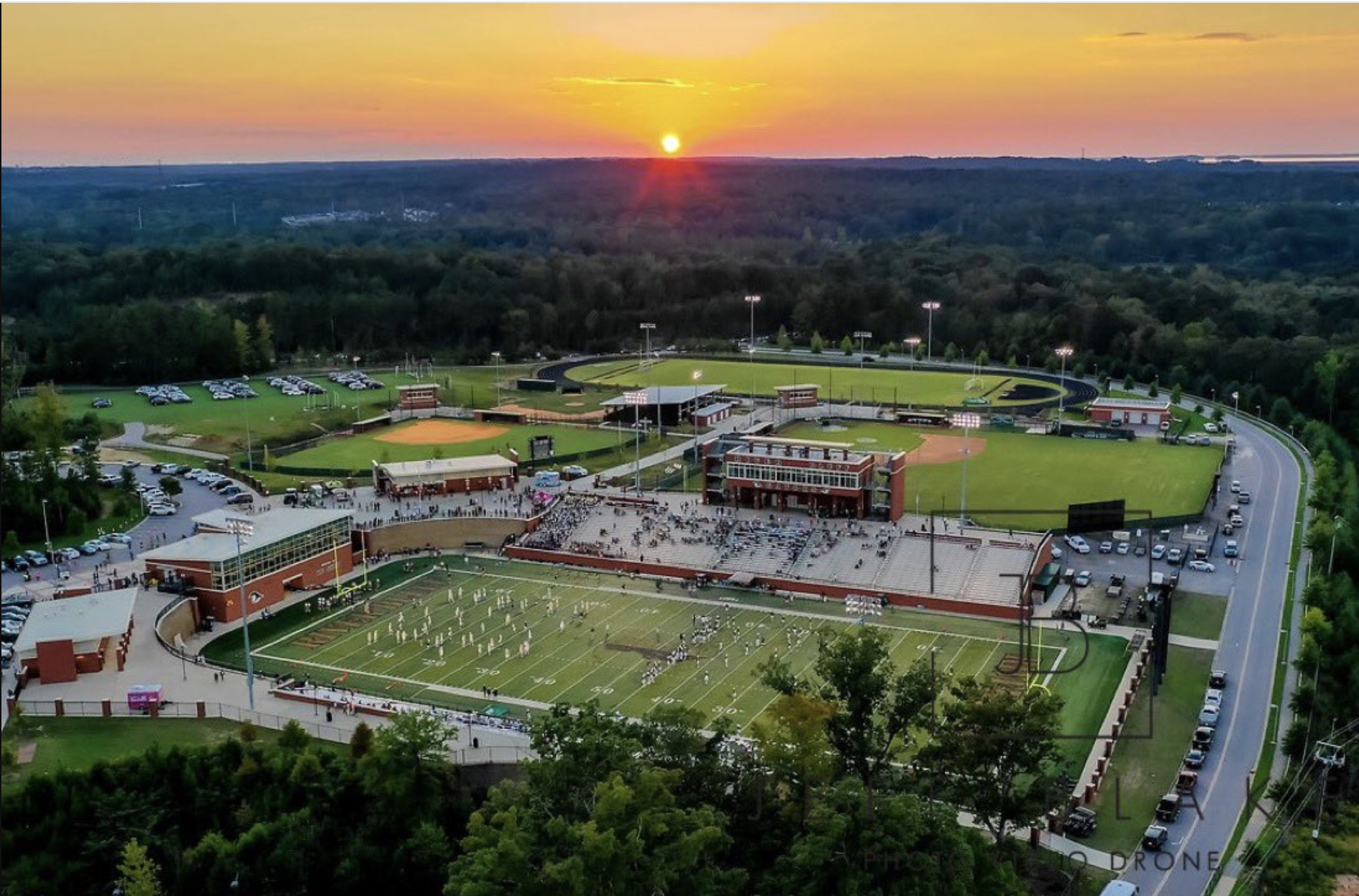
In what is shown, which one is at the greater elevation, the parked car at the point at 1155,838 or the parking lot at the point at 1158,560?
the parking lot at the point at 1158,560

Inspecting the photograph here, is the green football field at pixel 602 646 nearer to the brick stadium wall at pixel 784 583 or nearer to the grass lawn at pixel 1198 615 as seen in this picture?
the brick stadium wall at pixel 784 583

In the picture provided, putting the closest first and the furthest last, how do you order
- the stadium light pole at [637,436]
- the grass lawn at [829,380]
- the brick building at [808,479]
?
the brick building at [808,479], the stadium light pole at [637,436], the grass lawn at [829,380]

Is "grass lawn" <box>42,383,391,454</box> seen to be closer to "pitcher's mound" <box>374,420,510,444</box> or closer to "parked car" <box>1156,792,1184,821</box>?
"pitcher's mound" <box>374,420,510,444</box>

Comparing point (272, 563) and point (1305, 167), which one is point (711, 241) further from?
point (272, 563)

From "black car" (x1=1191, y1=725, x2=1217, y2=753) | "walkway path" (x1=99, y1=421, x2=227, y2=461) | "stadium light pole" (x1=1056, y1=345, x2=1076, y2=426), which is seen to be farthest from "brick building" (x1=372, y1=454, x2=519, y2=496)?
"stadium light pole" (x1=1056, y1=345, x2=1076, y2=426)

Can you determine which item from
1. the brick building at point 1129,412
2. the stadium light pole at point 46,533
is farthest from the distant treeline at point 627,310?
the stadium light pole at point 46,533

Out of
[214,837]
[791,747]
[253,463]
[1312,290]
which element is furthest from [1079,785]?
[1312,290]
